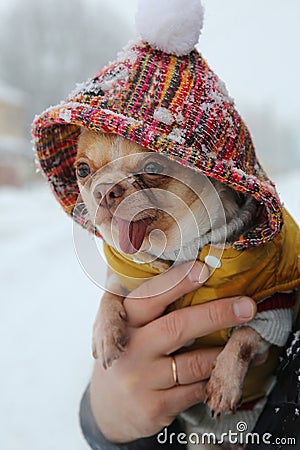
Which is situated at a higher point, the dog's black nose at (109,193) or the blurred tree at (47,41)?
the blurred tree at (47,41)

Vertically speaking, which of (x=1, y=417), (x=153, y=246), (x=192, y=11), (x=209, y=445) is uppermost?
(x=192, y=11)

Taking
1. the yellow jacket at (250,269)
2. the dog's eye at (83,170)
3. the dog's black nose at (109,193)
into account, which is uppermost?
the dog's eye at (83,170)

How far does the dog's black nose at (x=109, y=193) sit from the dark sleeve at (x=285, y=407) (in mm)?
301

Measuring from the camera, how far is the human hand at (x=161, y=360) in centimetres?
72

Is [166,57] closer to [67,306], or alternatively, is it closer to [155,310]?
[155,310]

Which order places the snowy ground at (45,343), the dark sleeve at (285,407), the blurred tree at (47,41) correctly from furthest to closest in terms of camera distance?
1. the blurred tree at (47,41)
2. the snowy ground at (45,343)
3. the dark sleeve at (285,407)

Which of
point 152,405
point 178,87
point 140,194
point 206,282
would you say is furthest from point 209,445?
point 178,87

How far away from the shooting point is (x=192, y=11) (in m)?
0.68

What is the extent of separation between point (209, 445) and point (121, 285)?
277mm

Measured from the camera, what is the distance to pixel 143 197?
648 mm

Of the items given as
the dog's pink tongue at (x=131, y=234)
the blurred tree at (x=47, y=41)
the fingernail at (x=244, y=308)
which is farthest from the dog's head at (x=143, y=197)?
the blurred tree at (x=47, y=41)

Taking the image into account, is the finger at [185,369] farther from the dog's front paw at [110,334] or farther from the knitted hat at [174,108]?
the knitted hat at [174,108]

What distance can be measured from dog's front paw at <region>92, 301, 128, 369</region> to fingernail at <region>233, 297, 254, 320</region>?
19 cm

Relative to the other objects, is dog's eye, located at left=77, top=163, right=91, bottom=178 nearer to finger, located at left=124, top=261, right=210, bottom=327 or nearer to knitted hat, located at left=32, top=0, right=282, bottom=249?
knitted hat, located at left=32, top=0, right=282, bottom=249
